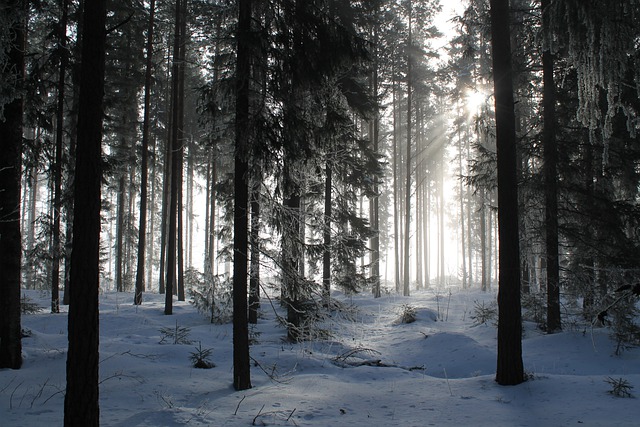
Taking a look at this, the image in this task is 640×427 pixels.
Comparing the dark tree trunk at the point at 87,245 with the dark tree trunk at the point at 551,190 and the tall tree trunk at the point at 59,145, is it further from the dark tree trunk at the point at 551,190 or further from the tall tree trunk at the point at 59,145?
the dark tree trunk at the point at 551,190

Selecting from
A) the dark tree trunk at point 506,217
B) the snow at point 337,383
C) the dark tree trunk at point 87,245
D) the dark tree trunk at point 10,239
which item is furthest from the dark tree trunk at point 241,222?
the dark tree trunk at point 506,217

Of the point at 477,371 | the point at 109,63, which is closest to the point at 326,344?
the point at 477,371

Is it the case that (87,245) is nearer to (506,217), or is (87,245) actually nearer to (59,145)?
(506,217)

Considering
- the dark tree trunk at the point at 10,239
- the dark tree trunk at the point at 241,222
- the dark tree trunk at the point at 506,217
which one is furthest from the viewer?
the dark tree trunk at the point at 10,239

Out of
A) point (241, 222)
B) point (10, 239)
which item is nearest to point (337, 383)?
point (241, 222)

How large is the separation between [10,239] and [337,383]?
6.82 meters

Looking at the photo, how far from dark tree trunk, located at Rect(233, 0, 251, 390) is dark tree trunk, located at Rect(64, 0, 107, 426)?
7.46 ft

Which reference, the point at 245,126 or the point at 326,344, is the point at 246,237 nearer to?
the point at 245,126

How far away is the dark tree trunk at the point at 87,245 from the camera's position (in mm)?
4473

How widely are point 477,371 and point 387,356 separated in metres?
2.42

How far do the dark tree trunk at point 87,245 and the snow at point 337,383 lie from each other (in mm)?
999

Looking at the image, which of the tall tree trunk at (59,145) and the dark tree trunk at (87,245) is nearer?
the dark tree trunk at (87,245)

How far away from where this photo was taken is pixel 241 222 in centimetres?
709

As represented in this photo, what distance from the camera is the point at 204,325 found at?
1309cm
